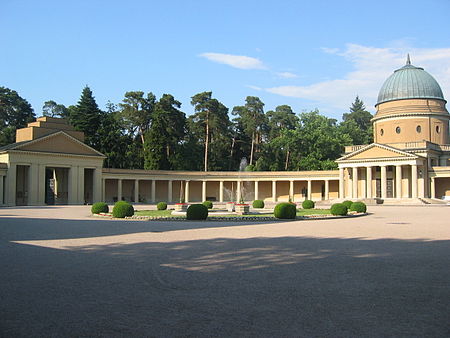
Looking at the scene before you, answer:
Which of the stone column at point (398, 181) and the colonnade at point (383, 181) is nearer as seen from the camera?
the colonnade at point (383, 181)

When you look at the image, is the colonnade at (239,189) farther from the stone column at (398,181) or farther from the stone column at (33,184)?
the stone column at (33,184)

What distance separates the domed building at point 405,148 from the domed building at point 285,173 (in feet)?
0.44

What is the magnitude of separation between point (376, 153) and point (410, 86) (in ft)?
44.8

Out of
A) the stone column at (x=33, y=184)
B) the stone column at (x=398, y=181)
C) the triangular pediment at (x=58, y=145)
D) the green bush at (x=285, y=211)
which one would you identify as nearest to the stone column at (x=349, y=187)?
the stone column at (x=398, y=181)

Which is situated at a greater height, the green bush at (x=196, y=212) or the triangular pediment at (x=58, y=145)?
the triangular pediment at (x=58, y=145)

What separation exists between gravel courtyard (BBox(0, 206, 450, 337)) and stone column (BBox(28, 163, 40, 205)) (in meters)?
42.2

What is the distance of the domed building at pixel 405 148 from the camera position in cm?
6234

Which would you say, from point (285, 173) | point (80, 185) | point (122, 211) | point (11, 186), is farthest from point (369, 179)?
point (11, 186)

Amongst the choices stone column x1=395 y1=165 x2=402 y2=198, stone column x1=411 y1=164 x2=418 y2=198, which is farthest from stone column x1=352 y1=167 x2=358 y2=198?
stone column x1=411 y1=164 x2=418 y2=198

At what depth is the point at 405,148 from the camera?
211ft

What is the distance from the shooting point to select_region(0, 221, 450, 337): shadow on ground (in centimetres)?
623

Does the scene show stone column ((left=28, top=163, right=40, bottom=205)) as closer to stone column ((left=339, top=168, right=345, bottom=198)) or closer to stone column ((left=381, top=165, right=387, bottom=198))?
stone column ((left=339, top=168, right=345, bottom=198))

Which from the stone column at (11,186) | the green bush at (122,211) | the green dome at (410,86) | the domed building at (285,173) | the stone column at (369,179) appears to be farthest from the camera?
the green dome at (410,86)

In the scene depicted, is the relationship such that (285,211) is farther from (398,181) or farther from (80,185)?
(398,181)
